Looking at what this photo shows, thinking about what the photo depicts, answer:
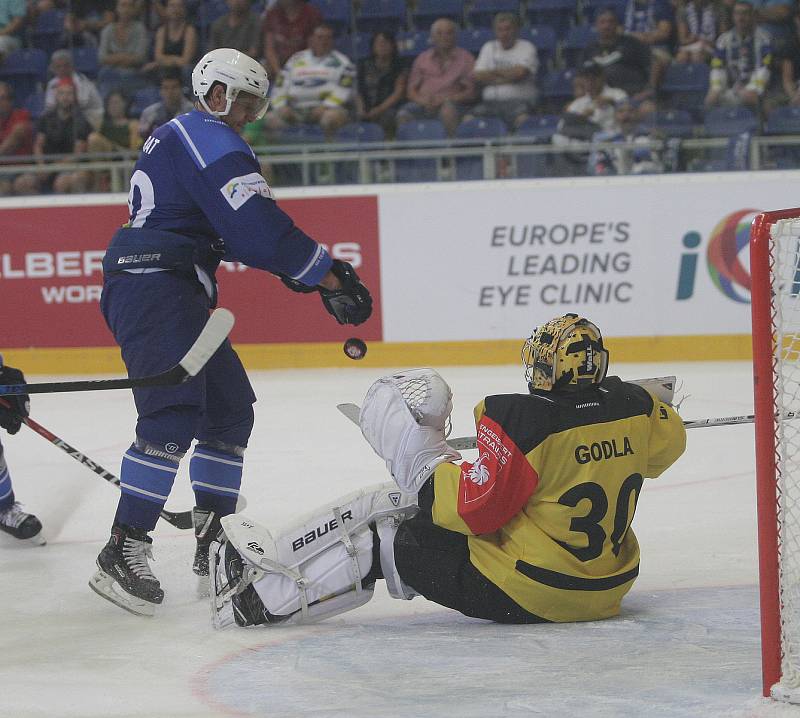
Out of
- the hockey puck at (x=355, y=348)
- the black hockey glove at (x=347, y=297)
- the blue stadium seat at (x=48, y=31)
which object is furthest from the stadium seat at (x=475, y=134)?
the black hockey glove at (x=347, y=297)

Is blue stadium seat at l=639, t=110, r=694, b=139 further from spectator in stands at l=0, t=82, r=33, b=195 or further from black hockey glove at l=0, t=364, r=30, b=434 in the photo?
black hockey glove at l=0, t=364, r=30, b=434

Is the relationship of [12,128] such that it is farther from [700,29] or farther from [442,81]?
[700,29]

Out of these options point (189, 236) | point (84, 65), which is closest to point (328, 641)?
point (189, 236)

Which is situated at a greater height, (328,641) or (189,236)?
(189,236)

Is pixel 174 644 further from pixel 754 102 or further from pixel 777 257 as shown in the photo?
pixel 754 102

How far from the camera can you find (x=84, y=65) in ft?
25.7

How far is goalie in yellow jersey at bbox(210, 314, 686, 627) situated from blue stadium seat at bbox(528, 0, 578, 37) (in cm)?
487

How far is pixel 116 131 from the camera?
767 cm

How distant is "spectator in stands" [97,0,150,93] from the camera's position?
7793 mm

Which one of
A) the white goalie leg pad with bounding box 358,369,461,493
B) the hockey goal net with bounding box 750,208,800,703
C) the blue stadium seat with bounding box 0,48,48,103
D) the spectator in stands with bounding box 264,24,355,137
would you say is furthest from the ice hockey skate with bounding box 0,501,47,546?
the blue stadium seat with bounding box 0,48,48,103

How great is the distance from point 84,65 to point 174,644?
5.73 m

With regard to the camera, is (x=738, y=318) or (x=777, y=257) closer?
(x=777, y=257)

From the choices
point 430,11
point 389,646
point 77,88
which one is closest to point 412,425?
point 389,646

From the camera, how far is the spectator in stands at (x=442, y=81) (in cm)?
748
